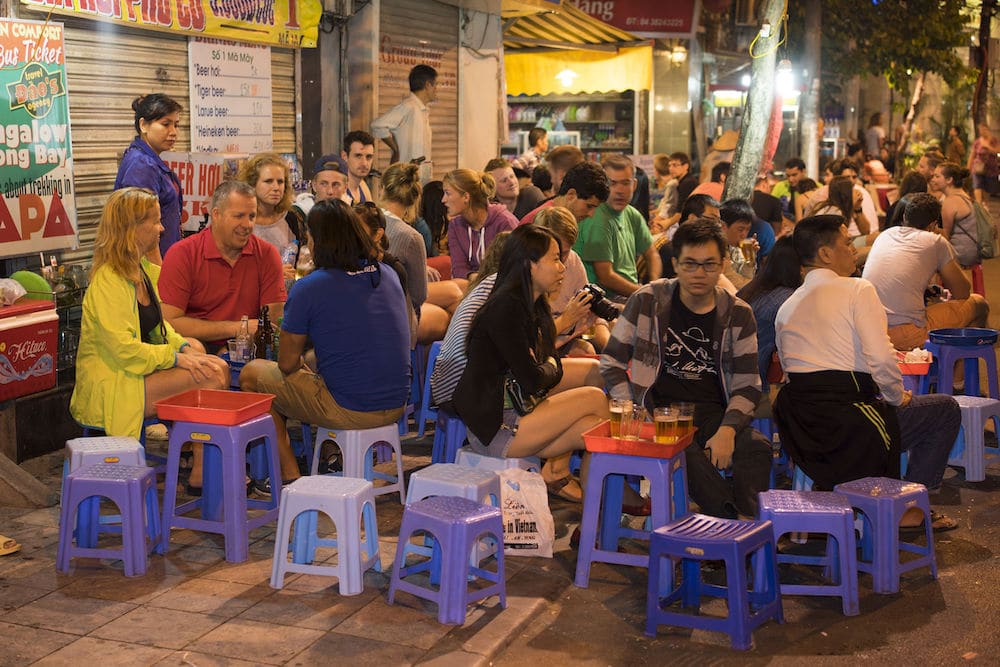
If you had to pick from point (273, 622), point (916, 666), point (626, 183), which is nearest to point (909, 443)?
point (916, 666)

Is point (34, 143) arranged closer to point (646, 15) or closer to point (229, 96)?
point (229, 96)

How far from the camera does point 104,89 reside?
9.14 meters

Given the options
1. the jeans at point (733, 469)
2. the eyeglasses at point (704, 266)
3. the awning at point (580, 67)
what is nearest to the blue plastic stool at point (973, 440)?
the jeans at point (733, 469)

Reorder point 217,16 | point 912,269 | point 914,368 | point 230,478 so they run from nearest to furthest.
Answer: point 230,478, point 914,368, point 912,269, point 217,16

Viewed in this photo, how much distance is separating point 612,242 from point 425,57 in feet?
20.7

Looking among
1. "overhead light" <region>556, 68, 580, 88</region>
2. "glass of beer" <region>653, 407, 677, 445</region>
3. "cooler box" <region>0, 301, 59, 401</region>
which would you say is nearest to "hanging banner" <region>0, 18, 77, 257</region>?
"cooler box" <region>0, 301, 59, 401</region>

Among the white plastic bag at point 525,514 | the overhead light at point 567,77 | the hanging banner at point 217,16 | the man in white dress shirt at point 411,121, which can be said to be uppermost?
the overhead light at point 567,77

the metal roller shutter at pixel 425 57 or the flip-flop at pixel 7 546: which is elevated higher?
the metal roller shutter at pixel 425 57

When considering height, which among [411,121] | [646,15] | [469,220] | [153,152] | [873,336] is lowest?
[873,336]

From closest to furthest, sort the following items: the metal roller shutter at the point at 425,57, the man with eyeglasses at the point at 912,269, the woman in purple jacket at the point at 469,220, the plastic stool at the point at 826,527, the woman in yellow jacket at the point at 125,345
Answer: the plastic stool at the point at 826,527, the woman in yellow jacket at the point at 125,345, the man with eyeglasses at the point at 912,269, the woman in purple jacket at the point at 469,220, the metal roller shutter at the point at 425,57

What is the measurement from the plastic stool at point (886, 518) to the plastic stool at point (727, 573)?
625 millimetres

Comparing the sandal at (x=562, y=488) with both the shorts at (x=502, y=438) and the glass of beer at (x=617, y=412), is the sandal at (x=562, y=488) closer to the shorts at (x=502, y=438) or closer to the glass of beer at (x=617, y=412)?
the shorts at (x=502, y=438)

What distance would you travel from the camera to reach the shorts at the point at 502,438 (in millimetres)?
6090

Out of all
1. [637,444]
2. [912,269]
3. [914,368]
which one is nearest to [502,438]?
[637,444]
